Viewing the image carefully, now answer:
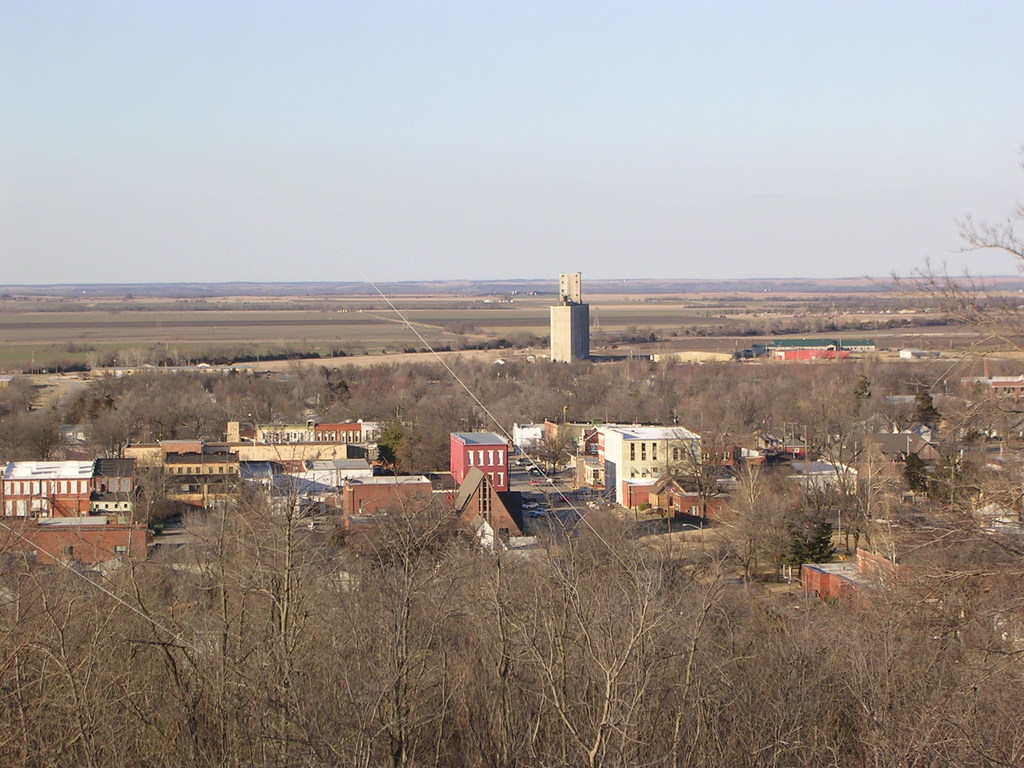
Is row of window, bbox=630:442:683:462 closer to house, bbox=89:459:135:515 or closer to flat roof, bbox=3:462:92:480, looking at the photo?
house, bbox=89:459:135:515

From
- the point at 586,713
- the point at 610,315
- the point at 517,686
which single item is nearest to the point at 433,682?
the point at 517,686

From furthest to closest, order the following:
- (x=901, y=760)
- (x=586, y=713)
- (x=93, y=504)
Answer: (x=93, y=504), (x=586, y=713), (x=901, y=760)

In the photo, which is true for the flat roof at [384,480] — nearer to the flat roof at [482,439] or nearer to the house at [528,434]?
the flat roof at [482,439]

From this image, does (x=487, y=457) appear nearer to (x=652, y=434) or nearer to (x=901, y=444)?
(x=652, y=434)

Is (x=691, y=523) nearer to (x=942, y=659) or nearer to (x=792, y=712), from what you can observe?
(x=942, y=659)

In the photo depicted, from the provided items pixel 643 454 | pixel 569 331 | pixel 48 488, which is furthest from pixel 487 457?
pixel 569 331
